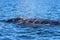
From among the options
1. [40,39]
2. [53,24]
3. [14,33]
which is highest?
[53,24]

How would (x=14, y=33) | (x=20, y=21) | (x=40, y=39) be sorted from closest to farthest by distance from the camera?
(x=40, y=39)
(x=14, y=33)
(x=20, y=21)

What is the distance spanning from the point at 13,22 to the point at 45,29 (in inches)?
161

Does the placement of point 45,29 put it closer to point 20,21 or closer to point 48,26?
point 48,26

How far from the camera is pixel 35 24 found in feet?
72.8

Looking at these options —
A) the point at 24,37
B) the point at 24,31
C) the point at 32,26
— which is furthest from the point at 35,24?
the point at 24,37

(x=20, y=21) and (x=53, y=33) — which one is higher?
(x=20, y=21)

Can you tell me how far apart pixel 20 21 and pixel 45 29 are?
12.2ft

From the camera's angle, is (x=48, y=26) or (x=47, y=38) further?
(x=48, y=26)

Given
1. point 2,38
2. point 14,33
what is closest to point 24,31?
point 14,33

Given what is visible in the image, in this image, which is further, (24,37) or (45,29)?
(45,29)

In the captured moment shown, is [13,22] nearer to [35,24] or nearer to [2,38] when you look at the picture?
[35,24]

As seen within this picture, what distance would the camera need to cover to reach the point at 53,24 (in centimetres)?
2202

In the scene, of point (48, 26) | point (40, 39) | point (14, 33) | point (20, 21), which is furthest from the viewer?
point (20, 21)

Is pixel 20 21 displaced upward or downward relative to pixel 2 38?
upward
